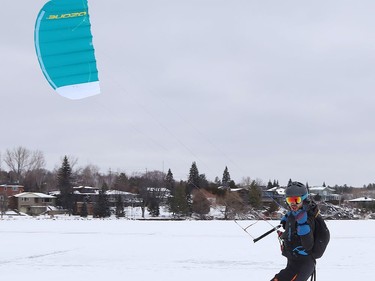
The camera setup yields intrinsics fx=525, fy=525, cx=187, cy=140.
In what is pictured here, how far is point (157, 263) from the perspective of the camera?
9398 millimetres

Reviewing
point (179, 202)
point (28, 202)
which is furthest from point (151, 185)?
point (28, 202)

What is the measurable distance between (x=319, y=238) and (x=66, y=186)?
203 ft

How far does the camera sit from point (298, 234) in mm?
4117

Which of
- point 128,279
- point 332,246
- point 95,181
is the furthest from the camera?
point 95,181

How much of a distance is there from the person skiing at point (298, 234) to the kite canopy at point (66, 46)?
11.7 ft

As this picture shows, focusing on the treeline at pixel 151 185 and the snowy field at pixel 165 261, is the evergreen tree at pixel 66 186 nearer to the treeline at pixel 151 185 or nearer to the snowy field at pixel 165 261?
the treeline at pixel 151 185

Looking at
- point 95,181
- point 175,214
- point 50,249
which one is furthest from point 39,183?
point 50,249

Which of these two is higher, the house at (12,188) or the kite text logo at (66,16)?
the kite text logo at (66,16)

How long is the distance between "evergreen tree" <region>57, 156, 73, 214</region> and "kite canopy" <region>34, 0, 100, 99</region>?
55.2m

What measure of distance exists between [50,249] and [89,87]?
620 centimetres

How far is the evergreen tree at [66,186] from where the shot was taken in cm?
6259

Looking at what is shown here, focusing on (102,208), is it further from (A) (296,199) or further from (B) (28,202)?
(A) (296,199)

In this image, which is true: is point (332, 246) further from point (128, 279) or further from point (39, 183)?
point (39, 183)

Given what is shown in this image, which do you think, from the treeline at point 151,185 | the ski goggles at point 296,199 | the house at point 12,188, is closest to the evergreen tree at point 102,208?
the treeline at point 151,185
